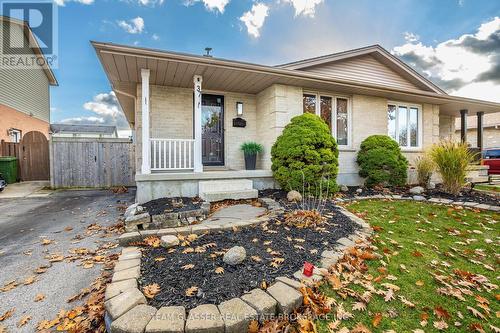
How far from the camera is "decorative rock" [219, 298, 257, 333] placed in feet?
5.07

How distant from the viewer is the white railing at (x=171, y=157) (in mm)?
5609

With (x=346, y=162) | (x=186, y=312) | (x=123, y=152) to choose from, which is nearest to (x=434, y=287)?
(x=186, y=312)

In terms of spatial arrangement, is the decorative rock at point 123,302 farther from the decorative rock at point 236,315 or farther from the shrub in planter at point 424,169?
the shrub in planter at point 424,169

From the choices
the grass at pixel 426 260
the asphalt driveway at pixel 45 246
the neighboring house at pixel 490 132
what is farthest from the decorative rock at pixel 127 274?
the neighboring house at pixel 490 132

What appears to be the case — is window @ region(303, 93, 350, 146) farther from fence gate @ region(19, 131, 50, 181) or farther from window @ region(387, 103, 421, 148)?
fence gate @ region(19, 131, 50, 181)

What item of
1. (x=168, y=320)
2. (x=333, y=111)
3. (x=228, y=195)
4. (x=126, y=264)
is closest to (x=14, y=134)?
(x=228, y=195)

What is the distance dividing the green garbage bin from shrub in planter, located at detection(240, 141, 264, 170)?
346 inches

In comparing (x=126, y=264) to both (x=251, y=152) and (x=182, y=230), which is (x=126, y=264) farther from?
(x=251, y=152)

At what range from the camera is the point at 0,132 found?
9.93 metres

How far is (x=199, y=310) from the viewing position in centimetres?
Result: 163

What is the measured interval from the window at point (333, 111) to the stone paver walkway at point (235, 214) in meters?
4.19

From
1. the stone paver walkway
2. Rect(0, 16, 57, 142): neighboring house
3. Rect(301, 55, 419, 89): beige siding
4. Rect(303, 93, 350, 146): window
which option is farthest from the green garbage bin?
Rect(301, 55, 419, 89): beige siding

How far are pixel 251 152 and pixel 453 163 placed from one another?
5404 mm

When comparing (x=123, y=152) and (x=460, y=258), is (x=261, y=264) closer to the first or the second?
(x=460, y=258)
